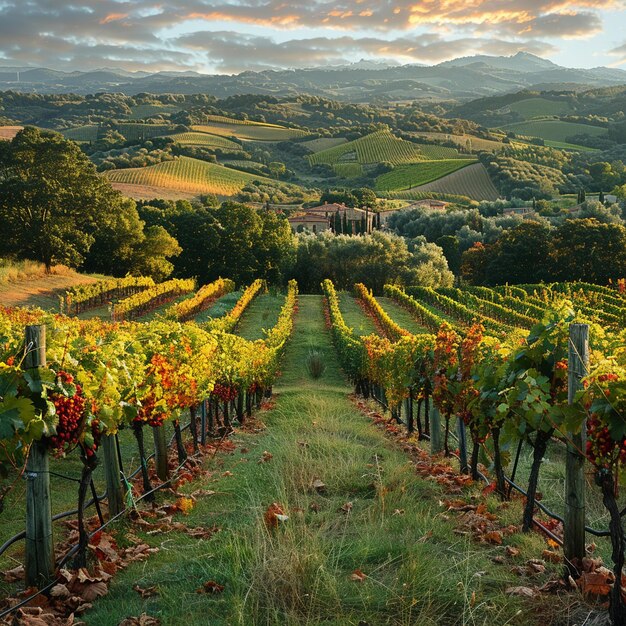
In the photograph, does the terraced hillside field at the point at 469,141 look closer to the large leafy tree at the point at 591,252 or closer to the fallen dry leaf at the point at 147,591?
the large leafy tree at the point at 591,252

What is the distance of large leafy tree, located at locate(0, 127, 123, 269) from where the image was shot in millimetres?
46562

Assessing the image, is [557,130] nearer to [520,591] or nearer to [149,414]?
[149,414]

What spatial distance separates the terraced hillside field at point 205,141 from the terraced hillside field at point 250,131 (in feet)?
21.8

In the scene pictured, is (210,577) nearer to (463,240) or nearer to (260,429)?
(260,429)

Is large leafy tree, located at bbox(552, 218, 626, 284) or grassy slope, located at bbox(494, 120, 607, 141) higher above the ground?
grassy slope, located at bbox(494, 120, 607, 141)

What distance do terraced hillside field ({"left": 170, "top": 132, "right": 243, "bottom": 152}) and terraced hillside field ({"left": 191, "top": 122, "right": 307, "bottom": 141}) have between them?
21.8 feet

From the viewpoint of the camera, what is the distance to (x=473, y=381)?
8.36 m

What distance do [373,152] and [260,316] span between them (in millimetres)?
120235

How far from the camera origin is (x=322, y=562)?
16.1 ft

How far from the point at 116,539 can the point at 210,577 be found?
1610mm

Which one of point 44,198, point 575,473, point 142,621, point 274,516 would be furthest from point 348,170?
point 142,621

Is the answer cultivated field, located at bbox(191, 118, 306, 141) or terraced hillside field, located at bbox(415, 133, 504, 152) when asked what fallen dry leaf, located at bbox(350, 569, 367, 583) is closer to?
terraced hillside field, located at bbox(415, 133, 504, 152)

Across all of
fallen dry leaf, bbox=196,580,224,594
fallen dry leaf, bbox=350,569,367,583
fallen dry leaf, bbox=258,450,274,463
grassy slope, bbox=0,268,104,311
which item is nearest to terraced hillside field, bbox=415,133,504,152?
grassy slope, bbox=0,268,104,311

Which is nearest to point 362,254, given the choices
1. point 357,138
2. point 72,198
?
point 72,198
